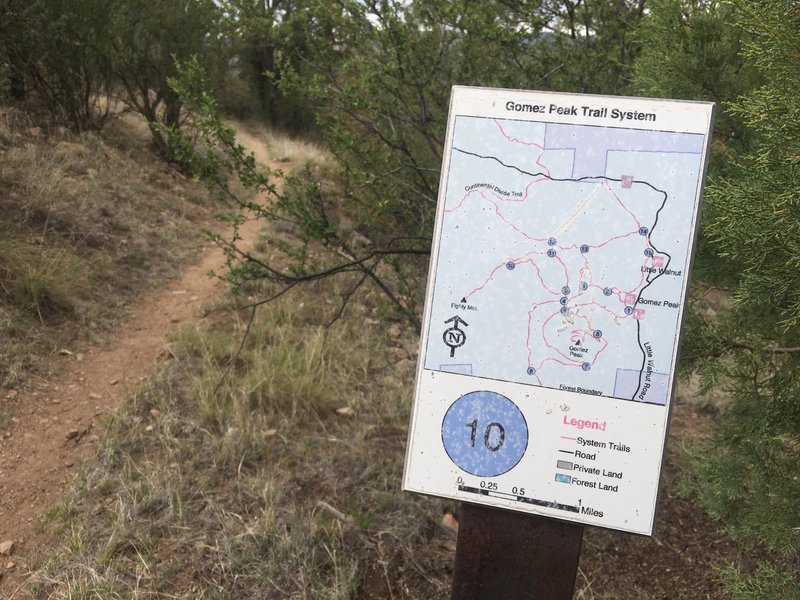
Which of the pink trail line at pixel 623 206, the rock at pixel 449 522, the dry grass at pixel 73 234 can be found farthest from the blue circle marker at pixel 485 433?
the dry grass at pixel 73 234

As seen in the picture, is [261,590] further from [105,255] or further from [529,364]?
[105,255]

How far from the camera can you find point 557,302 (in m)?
1.69

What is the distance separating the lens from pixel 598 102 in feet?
5.48

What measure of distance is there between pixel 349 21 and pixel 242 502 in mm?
2379

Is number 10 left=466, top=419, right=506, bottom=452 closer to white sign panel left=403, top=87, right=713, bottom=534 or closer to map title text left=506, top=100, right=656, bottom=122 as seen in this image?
white sign panel left=403, top=87, right=713, bottom=534

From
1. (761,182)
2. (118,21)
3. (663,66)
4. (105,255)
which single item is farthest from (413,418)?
(118,21)

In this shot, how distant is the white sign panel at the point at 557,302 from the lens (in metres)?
1.62

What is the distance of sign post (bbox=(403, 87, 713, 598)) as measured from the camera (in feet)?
5.32

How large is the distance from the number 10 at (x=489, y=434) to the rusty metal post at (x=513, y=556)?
172mm

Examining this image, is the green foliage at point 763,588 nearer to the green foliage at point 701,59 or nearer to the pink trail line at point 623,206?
the pink trail line at point 623,206

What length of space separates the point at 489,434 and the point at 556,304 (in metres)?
0.37

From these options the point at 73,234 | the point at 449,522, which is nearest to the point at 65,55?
the point at 73,234

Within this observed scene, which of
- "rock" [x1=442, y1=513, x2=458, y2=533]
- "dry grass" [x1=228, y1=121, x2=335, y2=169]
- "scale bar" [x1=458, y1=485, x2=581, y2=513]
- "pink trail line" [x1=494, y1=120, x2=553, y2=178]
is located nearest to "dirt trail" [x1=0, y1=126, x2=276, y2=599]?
"rock" [x1=442, y1=513, x2=458, y2=533]

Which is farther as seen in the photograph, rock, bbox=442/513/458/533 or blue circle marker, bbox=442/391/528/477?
rock, bbox=442/513/458/533
